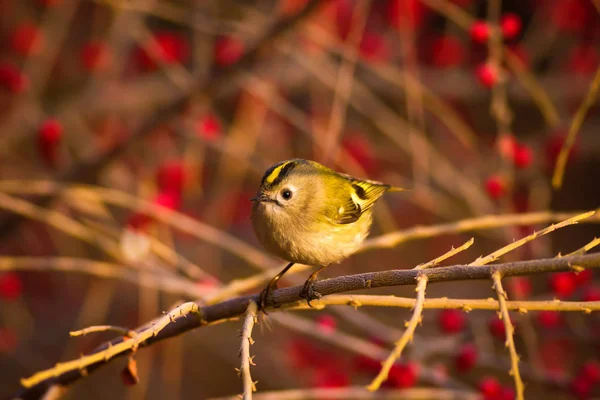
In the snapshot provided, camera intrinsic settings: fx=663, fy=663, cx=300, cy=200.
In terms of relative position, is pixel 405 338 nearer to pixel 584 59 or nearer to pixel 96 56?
pixel 96 56

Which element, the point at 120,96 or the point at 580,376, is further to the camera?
the point at 120,96

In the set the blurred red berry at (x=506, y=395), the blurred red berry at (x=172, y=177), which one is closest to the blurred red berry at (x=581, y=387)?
the blurred red berry at (x=506, y=395)

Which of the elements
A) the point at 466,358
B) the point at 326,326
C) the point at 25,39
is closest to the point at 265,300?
the point at 326,326

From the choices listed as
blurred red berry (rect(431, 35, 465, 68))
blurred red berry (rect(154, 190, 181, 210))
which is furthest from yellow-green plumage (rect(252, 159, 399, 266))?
blurred red berry (rect(431, 35, 465, 68))

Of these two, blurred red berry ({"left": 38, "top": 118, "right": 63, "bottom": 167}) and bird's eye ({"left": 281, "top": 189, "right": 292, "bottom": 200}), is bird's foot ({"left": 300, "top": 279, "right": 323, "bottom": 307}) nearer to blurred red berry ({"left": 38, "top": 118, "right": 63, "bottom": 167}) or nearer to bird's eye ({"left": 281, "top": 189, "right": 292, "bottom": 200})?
bird's eye ({"left": 281, "top": 189, "right": 292, "bottom": 200})

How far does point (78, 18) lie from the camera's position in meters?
4.03

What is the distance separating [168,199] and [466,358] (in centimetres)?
123

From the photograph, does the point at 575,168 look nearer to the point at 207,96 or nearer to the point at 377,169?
the point at 377,169

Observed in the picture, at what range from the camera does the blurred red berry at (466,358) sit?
197 centimetres

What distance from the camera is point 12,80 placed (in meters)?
2.65

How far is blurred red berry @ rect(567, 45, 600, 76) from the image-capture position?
3287mm

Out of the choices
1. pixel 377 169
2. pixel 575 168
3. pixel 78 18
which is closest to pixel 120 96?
pixel 78 18

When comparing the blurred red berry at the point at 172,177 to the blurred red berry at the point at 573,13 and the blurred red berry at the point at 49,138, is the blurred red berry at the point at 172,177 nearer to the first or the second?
the blurred red berry at the point at 49,138

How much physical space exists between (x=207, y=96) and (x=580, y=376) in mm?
1438
